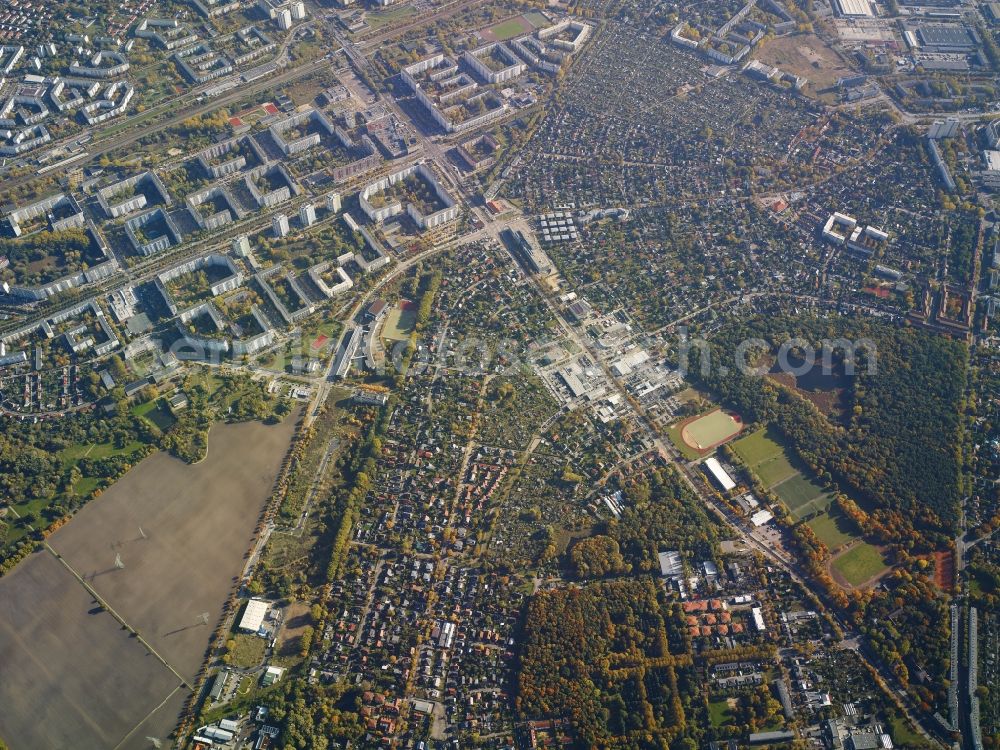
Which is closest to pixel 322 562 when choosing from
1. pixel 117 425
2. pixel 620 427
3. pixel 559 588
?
pixel 559 588

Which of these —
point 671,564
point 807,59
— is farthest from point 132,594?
point 807,59

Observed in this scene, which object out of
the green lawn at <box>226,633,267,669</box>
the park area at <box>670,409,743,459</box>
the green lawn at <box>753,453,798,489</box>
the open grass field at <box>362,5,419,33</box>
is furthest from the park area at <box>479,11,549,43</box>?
the green lawn at <box>226,633,267,669</box>

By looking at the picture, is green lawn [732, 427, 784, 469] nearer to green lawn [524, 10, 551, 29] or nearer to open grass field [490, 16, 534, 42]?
open grass field [490, 16, 534, 42]

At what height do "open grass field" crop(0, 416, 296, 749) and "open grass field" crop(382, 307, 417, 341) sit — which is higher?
"open grass field" crop(382, 307, 417, 341)

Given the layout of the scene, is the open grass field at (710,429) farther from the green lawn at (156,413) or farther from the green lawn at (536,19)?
the green lawn at (536,19)

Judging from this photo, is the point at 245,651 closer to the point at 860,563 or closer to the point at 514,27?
the point at 860,563
